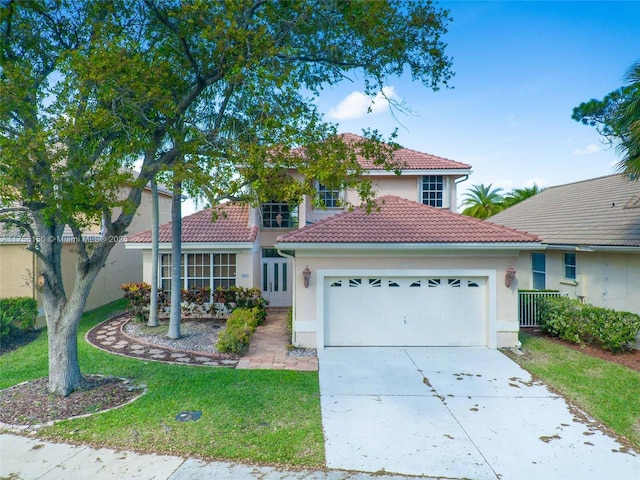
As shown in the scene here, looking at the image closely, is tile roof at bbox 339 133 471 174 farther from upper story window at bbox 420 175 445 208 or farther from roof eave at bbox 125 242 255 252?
roof eave at bbox 125 242 255 252

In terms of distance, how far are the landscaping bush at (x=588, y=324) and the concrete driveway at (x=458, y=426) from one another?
358cm

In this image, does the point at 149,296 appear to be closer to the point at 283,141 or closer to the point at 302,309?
the point at 302,309

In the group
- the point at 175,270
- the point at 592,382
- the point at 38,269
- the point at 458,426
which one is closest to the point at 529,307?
the point at 592,382

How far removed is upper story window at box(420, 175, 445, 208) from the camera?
17.3 m

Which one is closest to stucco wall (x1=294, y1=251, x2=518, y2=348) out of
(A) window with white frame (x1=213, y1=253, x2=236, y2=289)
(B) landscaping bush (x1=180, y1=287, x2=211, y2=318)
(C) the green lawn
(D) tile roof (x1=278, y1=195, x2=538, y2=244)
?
(D) tile roof (x1=278, y1=195, x2=538, y2=244)

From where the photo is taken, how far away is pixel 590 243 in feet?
40.6

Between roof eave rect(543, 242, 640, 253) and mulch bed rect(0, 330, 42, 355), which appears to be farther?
mulch bed rect(0, 330, 42, 355)

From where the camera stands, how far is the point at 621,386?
26.6ft

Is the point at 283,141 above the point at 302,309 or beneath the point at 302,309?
above

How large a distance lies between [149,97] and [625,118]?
11.7m

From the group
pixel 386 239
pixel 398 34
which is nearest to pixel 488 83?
pixel 398 34

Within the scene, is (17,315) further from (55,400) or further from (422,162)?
(422,162)

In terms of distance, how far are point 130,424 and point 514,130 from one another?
17.7m

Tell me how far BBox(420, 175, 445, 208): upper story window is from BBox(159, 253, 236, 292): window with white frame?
356 inches
